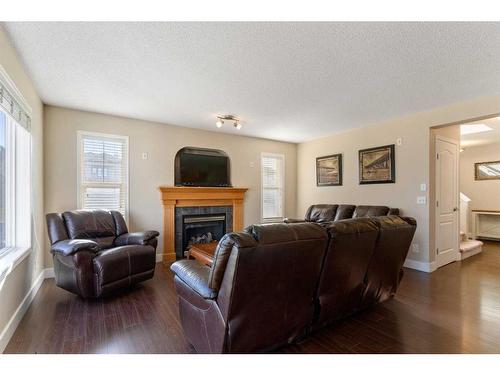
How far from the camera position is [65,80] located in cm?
275

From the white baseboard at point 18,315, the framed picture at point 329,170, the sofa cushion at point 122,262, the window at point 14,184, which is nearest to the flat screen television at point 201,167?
the sofa cushion at point 122,262

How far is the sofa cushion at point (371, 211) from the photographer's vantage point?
402 cm

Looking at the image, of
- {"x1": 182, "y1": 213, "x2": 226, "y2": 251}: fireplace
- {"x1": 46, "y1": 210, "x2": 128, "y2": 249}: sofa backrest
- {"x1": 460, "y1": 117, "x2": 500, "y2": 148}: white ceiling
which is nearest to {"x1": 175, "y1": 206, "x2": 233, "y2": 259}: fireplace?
{"x1": 182, "y1": 213, "x2": 226, "y2": 251}: fireplace

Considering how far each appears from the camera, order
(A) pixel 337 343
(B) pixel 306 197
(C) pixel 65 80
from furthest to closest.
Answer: (B) pixel 306 197, (C) pixel 65 80, (A) pixel 337 343

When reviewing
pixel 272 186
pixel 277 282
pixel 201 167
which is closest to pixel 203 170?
pixel 201 167

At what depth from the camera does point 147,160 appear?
4297 millimetres

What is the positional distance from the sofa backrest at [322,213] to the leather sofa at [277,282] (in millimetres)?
2589

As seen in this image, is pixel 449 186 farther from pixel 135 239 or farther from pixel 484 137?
pixel 135 239

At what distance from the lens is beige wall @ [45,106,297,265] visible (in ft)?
11.8

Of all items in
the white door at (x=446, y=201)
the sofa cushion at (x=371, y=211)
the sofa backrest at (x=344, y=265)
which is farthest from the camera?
the sofa cushion at (x=371, y=211)

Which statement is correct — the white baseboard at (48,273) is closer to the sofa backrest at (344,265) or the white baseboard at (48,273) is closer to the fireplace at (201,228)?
the fireplace at (201,228)
